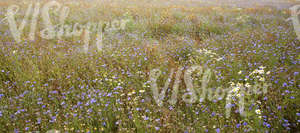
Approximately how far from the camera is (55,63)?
4.52 meters

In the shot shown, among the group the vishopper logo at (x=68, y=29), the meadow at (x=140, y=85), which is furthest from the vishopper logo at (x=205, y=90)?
the vishopper logo at (x=68, y=29)

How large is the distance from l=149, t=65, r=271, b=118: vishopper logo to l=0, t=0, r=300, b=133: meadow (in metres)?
0.03

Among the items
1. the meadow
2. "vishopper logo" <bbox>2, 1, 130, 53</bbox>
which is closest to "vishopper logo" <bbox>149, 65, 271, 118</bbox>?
the meadow

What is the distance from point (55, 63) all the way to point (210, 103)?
3.24 meters

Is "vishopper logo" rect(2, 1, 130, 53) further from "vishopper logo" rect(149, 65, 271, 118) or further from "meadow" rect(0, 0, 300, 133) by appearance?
"vishopper logo" rect(149, 65, 271, 118)

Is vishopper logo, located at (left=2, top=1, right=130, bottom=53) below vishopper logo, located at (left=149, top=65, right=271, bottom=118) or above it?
above

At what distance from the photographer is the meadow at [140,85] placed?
9.44 feet

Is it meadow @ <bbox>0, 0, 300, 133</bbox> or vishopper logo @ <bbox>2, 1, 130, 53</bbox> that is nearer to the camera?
meadow @ <bbox>0, 0, 300, 133</bbox>

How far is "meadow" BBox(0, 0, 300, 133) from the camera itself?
2.88 metres

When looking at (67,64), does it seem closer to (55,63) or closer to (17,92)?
(55,63)

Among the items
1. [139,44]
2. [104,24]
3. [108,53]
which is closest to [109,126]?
[108,53]

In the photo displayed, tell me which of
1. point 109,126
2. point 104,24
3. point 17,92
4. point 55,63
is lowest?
point 109,126

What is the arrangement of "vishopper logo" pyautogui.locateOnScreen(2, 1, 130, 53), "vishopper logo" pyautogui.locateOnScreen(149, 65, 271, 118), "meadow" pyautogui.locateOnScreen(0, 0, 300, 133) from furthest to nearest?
"vishopper logo" pyautogui.locateOnScreen(2, 1, 130, 53) → "vishopper logo" pyautogui.locateOnScreen(149, 65, 271, 118) → "meadow" pyautogui.locateOnScreen(0, 0, 300, 133)

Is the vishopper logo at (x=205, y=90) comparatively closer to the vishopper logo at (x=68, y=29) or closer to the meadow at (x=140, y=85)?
the meadow at (x=140, y=85)
